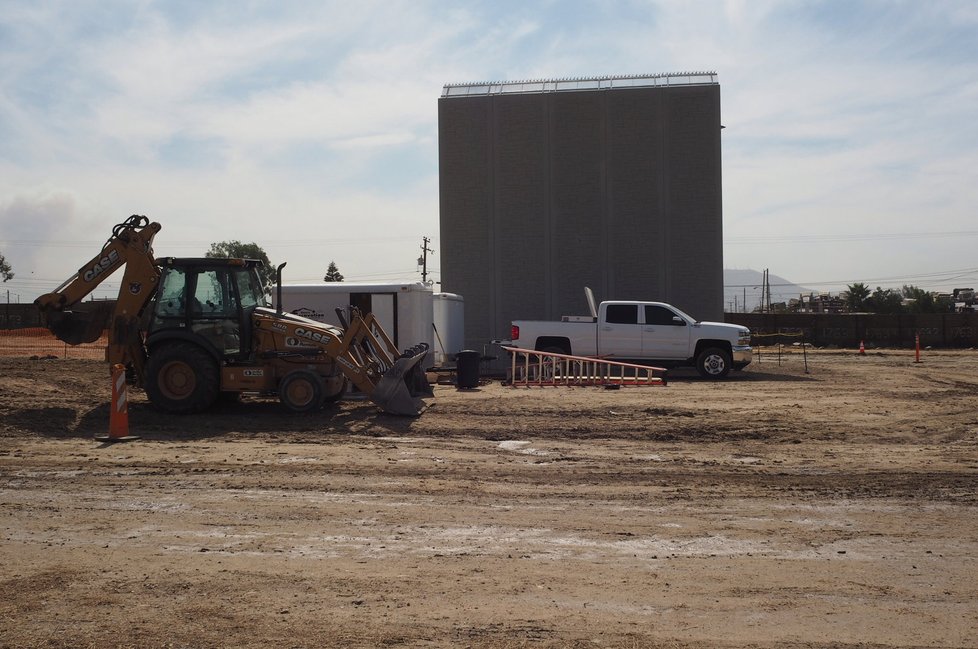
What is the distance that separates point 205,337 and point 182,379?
77 cm

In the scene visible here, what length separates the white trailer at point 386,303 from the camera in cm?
1984

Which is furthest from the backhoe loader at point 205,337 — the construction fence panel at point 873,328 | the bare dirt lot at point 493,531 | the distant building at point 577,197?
the construction fence panel at point 873,328

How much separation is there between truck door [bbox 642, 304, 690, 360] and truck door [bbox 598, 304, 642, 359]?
0.69 feet

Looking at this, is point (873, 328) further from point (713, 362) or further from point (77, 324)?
point (77, 324)

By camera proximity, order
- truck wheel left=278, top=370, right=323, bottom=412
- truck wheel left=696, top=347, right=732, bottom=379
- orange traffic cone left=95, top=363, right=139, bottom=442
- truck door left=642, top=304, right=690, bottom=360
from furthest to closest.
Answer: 1. truck door left=642, top=304, right=690, bottom=360
2. truck wheel left=696, top=347, right=732, bottom=379
3. truck wheel left=278, top=370, right=323, bottom=412
4. orange traffic cone left=95, top=363, right=139, bottom=442

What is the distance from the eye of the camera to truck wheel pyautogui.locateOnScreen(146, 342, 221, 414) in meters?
13.7

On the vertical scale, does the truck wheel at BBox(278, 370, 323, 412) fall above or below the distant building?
below

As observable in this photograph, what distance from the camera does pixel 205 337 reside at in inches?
548

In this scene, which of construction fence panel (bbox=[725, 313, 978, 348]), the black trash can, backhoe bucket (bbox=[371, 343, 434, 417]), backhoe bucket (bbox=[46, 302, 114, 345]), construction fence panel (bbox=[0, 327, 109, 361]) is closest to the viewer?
backhoe bucket (bbox=[371, 343, 434, 417])

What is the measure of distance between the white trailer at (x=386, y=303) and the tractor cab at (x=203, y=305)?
540 centimetres

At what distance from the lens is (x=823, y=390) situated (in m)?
17.0

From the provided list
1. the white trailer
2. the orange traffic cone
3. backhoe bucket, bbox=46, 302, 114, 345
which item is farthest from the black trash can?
the orange traffic cone

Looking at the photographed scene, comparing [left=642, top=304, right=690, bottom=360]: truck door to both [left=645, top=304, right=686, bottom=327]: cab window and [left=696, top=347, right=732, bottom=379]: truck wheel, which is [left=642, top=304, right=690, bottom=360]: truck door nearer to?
[left=645, top=304, right=686, bottom=327]: cab window

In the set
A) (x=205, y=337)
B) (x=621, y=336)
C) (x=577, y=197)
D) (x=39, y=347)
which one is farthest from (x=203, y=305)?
(x=39, y=347)
